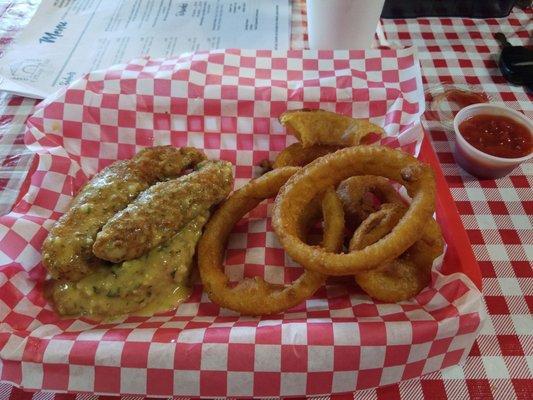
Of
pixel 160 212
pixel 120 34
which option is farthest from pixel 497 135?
pixel 120 34

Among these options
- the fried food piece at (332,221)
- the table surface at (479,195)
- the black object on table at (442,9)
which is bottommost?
the table surface at (479,195)

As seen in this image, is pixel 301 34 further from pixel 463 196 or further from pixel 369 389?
pixel 369 389

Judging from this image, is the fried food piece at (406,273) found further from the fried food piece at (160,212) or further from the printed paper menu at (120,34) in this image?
the printed paper menu at (120,34)

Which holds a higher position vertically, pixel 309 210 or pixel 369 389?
pixel 309 210

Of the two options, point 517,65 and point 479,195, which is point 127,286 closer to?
point 479,195

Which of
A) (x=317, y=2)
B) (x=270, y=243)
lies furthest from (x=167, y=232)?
(x=317, y=2)

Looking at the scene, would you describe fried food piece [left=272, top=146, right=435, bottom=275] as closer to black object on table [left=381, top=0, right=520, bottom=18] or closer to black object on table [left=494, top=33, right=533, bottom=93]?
black object on table [left=494, top=33, right=533, bottom=93]

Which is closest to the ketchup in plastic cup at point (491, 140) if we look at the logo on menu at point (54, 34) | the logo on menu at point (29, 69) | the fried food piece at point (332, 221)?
the fried food piece at point (332, 221)
